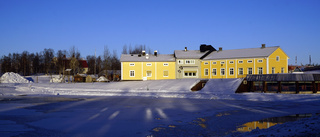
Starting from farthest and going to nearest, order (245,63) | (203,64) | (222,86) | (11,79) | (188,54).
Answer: (188,54) < (11,79) < (203,64) < (245,63) < (222,86)

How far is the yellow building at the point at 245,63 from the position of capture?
58.8 meters

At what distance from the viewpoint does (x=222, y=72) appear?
207ft

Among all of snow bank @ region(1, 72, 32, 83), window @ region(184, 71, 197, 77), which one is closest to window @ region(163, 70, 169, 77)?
window @ region(184, 71, 197, 77)

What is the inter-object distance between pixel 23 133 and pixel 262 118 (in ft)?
43.0

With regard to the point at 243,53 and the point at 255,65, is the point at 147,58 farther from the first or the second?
the point at 255,65

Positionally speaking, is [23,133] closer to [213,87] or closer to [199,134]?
[199,134]

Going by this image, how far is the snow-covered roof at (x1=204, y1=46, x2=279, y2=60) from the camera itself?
59.9 metres

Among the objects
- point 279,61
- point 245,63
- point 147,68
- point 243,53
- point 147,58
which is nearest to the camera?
point 279,61

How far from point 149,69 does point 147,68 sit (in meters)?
0.53

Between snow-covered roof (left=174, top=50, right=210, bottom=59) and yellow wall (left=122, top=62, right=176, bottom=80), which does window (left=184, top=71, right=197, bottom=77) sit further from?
snow-covered roof (left=174, top=50, right=210, bottom=59)

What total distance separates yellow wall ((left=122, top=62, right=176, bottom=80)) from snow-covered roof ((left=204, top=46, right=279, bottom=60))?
8955mm

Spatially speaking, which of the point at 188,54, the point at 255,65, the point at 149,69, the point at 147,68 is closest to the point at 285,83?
the point at 255,65

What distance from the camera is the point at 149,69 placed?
67.7 m

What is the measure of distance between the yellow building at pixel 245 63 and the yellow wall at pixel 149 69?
7.80 metres
